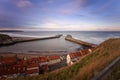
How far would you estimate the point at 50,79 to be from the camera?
31.7 feet

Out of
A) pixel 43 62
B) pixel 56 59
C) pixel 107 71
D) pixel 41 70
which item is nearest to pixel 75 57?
pixel 56 59

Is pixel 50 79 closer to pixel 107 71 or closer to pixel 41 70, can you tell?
pixel 107 71

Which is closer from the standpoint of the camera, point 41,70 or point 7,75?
point 7,75

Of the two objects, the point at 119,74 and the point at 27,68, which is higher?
the point at 119,74

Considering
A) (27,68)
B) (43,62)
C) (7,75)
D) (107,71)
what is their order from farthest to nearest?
1. (43,62)
2. (27,68)
3. (7,75)
4. (107,71)

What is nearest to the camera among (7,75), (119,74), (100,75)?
(100,75)

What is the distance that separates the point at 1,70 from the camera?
19.1 meters

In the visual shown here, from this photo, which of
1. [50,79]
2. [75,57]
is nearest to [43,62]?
[75,57]

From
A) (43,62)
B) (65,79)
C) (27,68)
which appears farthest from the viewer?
(43,62)

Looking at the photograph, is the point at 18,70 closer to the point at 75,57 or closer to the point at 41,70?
the point at 41,70

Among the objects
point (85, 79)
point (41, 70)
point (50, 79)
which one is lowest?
point (41, 70)

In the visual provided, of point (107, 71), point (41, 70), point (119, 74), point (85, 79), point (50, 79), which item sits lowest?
point (41, 70)

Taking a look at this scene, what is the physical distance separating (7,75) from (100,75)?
1742cm

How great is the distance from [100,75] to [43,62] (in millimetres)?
24330
